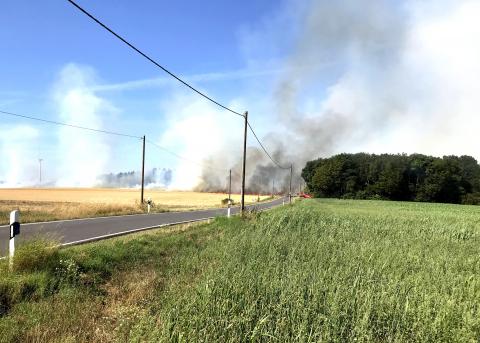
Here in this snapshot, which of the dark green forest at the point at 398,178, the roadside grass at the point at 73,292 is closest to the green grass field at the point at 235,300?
the roadside grass at the point at 73,292

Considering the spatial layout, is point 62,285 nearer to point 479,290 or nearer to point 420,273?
point 420,273

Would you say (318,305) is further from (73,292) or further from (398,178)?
(398,178)

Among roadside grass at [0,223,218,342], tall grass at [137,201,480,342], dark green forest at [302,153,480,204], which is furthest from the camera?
dark green forest at [302,153,480,204]

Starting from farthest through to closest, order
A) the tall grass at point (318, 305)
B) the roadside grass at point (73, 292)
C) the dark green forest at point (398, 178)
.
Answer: the dark green forest at point (398, 178) < the roadside grass at point (73, 292) < the tall grass at point (318, 305)

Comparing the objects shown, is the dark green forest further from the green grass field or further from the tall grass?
the tall grass

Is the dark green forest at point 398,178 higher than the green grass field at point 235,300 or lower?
higher

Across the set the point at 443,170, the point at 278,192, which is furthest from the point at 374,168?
the point at 278,192

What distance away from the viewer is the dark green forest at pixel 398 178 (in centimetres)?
10050

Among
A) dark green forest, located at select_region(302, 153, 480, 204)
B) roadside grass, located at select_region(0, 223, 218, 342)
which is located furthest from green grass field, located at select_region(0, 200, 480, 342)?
dark green forest, located at select_region(302, 153, 480, 204)

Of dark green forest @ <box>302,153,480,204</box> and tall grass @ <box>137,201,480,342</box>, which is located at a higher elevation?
dark green forest @ <box>302,153,480,204</box>

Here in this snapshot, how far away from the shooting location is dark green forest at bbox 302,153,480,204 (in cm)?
10050

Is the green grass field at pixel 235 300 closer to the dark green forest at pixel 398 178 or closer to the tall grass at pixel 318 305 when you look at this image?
the tall grass at pixel 318 305

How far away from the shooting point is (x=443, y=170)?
329 ft

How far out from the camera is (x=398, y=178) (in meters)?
103
